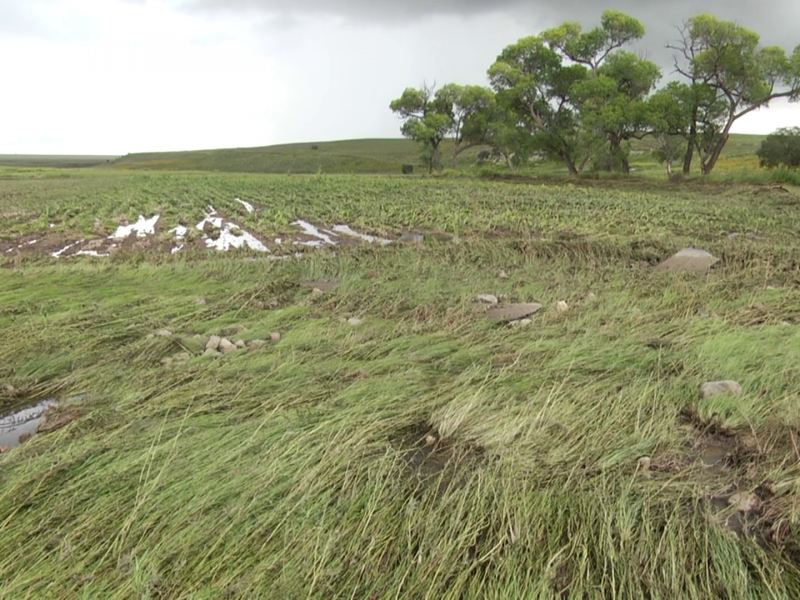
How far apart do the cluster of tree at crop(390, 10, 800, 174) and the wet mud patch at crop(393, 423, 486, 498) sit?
28501mm

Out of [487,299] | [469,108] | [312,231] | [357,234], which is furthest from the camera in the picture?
[469,108]

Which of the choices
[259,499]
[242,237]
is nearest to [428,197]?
[242,237]

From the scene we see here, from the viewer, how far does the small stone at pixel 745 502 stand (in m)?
2.47

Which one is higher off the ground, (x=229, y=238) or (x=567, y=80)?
(x=567, y=80)

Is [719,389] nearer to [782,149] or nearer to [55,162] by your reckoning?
[782,149]

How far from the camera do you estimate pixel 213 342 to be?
4.64 meters

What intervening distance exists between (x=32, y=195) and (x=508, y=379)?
26.6 m

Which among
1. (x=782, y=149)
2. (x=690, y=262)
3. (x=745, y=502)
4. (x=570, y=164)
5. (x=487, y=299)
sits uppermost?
(x=782, y=149)

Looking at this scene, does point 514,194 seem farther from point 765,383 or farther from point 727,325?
point 765,383

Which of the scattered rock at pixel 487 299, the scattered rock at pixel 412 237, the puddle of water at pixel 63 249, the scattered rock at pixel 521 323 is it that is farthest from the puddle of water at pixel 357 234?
the scattered rock at pixel 521 323

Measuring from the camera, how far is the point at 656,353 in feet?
13.8

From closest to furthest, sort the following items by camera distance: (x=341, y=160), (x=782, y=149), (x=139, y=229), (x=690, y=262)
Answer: (x=690, y=262) < (x=139, y=229) < (x=782, y=149) < (x=341, y=160)

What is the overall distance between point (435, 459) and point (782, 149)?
33680 mm

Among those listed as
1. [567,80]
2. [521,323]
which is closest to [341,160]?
[567,80]
